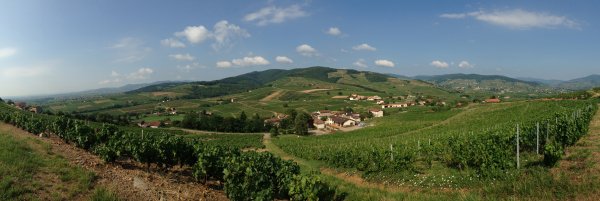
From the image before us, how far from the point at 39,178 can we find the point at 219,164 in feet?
19.6

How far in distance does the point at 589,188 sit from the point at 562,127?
12077 mm

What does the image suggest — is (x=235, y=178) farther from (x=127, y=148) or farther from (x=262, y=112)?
(x=262, y=112)

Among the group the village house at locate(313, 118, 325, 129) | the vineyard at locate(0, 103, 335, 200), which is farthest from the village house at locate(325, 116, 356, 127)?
the vineyard at locate(0, 103, 335, 200)

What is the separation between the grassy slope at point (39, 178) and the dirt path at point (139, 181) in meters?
0.60

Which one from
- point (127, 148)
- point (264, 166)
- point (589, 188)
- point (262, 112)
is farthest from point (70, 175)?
point (262, 112)

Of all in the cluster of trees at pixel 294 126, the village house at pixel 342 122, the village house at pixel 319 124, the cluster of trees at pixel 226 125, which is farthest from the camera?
the village house at pixel 319 124

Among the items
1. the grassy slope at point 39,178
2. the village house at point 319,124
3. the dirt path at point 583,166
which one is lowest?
the village house at point 319,124

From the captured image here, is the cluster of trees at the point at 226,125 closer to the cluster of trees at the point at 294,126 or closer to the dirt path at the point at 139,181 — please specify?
the cluster of trees at the point at 294,126

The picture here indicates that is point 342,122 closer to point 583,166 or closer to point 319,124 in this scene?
point 319,124

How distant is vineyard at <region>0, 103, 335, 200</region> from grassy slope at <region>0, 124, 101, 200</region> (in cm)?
240

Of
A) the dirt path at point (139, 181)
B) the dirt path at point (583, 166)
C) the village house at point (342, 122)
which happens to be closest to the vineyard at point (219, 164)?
the dirt path at point (139, 181)

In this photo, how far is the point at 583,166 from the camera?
13086 mm

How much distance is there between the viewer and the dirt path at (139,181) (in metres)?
10.9

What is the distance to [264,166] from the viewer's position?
46.9 ft
